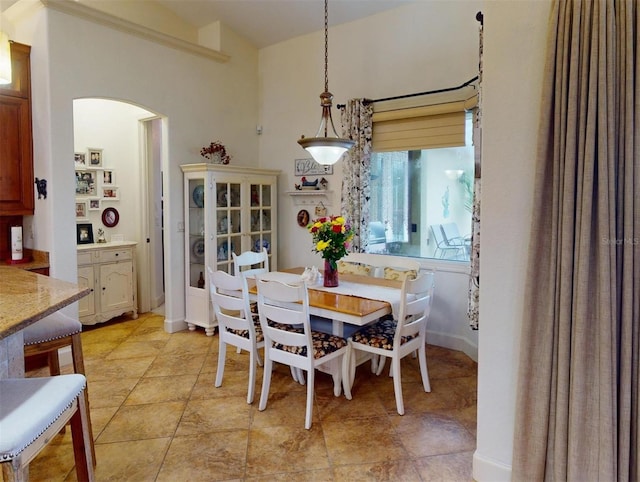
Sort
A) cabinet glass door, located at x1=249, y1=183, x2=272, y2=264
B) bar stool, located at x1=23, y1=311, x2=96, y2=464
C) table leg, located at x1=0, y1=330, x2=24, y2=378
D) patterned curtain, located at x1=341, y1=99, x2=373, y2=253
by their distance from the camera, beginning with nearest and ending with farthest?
table leg, located at x1=0, y1=330, x2=24, y2=378, bar stool, located at x1=23, y1=311, x2=96, y2=464, patterned curtain, located at x1=341, y1=99, x2=373, y2=253, cabinet glass door, located at x1=249, y1=183, x2=272, y2=264

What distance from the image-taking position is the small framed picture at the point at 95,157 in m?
4.84

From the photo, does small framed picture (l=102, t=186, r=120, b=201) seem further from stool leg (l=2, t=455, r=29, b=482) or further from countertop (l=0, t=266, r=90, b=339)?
stool leg (l=2, t=455, r=29, b=482)

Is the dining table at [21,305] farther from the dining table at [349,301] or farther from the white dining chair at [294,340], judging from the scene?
the dining table at [349,301]

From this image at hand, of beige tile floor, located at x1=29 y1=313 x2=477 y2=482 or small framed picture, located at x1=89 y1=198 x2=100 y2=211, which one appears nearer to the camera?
beige tile floor, located at x1=29 y1=313 x2=477 y2=482

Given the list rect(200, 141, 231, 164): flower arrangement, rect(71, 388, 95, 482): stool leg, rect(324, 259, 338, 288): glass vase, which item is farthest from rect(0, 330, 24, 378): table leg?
rect(200, 141, 231, 164): flower arrangement

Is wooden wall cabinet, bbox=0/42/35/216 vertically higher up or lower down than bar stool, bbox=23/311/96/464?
higher up

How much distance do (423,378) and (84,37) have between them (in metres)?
4.04

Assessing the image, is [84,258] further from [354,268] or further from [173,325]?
[354,268]

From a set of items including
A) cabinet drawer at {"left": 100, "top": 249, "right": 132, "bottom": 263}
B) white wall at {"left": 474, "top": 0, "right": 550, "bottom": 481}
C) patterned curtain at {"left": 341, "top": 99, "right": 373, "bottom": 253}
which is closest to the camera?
white wall at {"left": 474, "top": 0, "right": 550, "bottom": 481}

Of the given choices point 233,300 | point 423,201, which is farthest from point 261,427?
point 423,201

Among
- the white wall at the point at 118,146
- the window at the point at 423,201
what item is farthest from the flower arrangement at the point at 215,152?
the window at the point at 423,201

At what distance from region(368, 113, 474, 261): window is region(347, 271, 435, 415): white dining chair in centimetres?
127

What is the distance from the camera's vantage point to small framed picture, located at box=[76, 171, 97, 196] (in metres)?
4.75

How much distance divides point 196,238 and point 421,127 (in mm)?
2626
